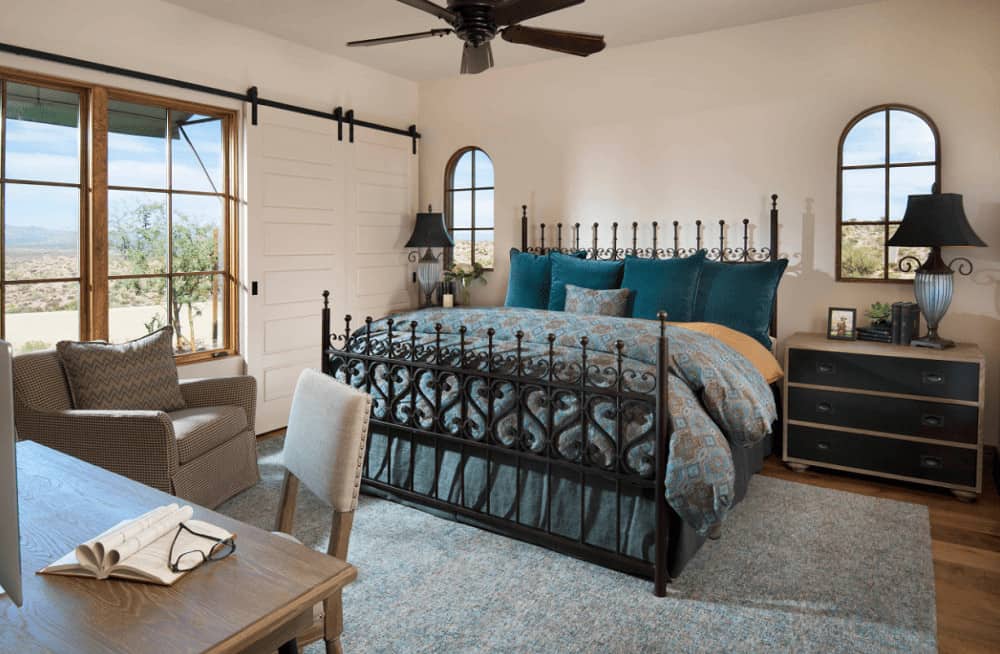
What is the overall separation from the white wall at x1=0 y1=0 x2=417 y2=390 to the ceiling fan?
1622mm

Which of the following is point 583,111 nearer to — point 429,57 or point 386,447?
point 429,57

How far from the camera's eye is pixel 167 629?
0.95 metres

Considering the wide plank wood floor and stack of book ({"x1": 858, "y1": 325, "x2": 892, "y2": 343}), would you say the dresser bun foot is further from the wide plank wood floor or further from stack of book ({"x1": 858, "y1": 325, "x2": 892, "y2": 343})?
stack of book ({"x1": 858, "y1": 325, "x2": 892, "y2": 343})

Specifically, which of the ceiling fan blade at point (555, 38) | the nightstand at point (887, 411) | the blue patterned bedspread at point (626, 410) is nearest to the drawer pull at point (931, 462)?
the nightstand at point (887, 411)

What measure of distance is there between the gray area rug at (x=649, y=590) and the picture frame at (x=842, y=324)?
109 cm

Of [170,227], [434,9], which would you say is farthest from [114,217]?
[434,9]

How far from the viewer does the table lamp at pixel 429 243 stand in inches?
214

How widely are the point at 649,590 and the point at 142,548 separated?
6.20 ft

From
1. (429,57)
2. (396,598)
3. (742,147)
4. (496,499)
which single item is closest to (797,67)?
(742,147)

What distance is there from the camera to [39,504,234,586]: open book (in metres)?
1.09

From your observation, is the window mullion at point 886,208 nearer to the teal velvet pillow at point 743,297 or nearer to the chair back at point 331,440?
the teal velvet pillow at point 743,297

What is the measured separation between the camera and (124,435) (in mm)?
2900

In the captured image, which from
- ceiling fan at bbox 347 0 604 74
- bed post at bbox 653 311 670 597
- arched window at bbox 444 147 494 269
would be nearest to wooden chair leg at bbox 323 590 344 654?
bed post at bbox 653 311 670 597

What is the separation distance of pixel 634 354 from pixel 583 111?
2.89 meters
